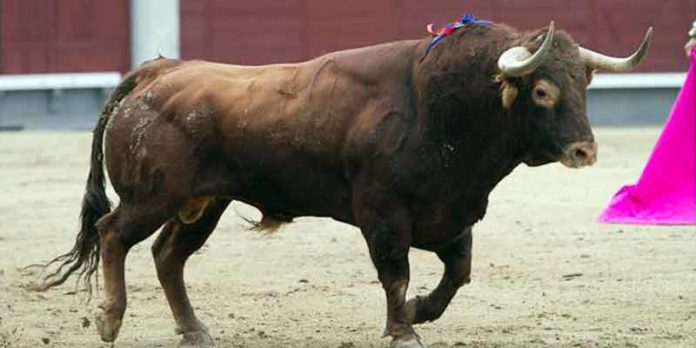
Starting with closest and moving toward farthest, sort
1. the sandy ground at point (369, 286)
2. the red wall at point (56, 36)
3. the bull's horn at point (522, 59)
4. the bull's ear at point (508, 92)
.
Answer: the bull's horn at point (522, 59), the bull's ear at point (508, 92), the sandy ground at point (369, 286), the red wall at point (56, 36)

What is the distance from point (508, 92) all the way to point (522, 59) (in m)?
0.10

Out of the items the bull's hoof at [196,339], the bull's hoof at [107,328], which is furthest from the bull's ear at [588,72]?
the bull's hoof at [107,328]

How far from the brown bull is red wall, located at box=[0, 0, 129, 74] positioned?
9.31m

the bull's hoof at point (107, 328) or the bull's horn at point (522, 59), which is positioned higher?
the bull's horn at point (522, 59)

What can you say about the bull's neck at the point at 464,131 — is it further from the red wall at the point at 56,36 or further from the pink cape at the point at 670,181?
the red wall at the point at 56,36

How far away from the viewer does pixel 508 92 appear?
4293 millimetres

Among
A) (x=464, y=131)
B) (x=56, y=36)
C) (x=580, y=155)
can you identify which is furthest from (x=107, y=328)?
(x=56, y=36)

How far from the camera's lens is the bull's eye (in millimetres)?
4242

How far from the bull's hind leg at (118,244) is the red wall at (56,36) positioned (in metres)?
9.52

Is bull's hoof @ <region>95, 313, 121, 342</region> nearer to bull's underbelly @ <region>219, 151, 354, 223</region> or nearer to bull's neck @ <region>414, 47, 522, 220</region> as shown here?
bull's underbelly @ <region>219, 151, 354, 223</region>

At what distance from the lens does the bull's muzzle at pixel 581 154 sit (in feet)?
13.8

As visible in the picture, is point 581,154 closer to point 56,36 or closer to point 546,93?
point 546,93

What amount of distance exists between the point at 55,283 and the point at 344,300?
1.07 metres

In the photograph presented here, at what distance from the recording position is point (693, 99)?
765 centimetres
